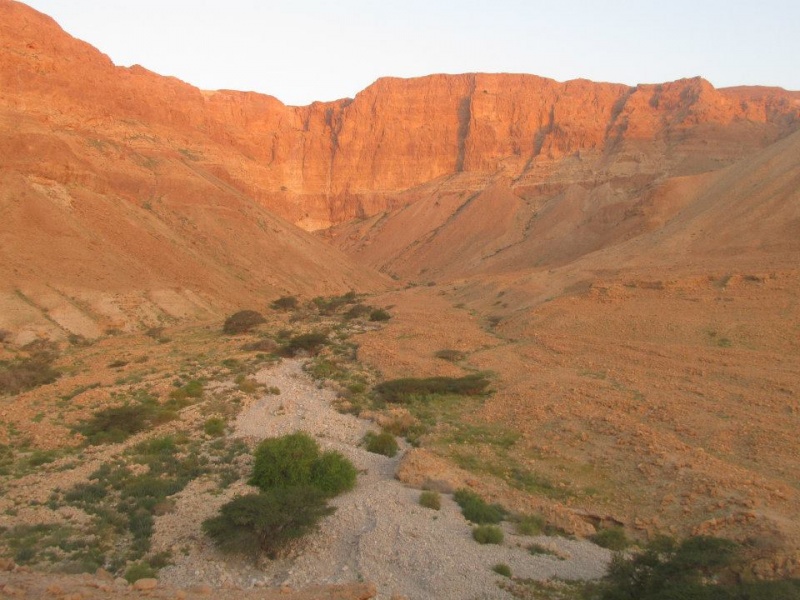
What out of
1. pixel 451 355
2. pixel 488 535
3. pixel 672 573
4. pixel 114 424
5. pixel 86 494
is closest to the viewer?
pixel 672 573

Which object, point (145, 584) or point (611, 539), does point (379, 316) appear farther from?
point (145, 584)

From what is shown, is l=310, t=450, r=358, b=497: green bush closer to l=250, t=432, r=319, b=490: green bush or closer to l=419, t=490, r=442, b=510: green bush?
l=250, t=432, r=319, b=490: green bush

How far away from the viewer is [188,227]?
52125 mm

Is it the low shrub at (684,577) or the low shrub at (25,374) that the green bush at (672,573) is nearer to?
the low shrub at (684,577)

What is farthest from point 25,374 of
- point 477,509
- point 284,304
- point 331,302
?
point 331,302

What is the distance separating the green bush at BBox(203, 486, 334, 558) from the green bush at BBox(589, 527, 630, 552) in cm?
427

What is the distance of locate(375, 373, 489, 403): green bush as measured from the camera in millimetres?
20828

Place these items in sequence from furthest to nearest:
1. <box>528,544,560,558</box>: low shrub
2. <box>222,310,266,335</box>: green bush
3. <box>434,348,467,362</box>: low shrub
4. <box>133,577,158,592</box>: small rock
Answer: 1. <box>222,310,266,335</box>: green bush
2. <box>434,348,467,362</box>: low shrub
3. <box>528,544,560,558</box>: low shrub
4. <box>133,577,158,592</box>: small rock

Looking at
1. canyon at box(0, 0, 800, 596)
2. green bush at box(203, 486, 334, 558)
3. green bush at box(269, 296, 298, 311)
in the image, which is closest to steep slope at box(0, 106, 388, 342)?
canyon at box(0, 0, 800, 596)

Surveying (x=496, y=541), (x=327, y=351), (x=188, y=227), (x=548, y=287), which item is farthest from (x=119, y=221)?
(x=496, y=541)

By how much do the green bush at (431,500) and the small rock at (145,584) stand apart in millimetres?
4635

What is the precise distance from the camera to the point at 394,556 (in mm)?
9672

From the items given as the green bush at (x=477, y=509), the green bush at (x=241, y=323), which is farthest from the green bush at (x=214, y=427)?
the green bush at (x=241, y=323)

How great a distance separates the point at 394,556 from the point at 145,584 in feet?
11.0
